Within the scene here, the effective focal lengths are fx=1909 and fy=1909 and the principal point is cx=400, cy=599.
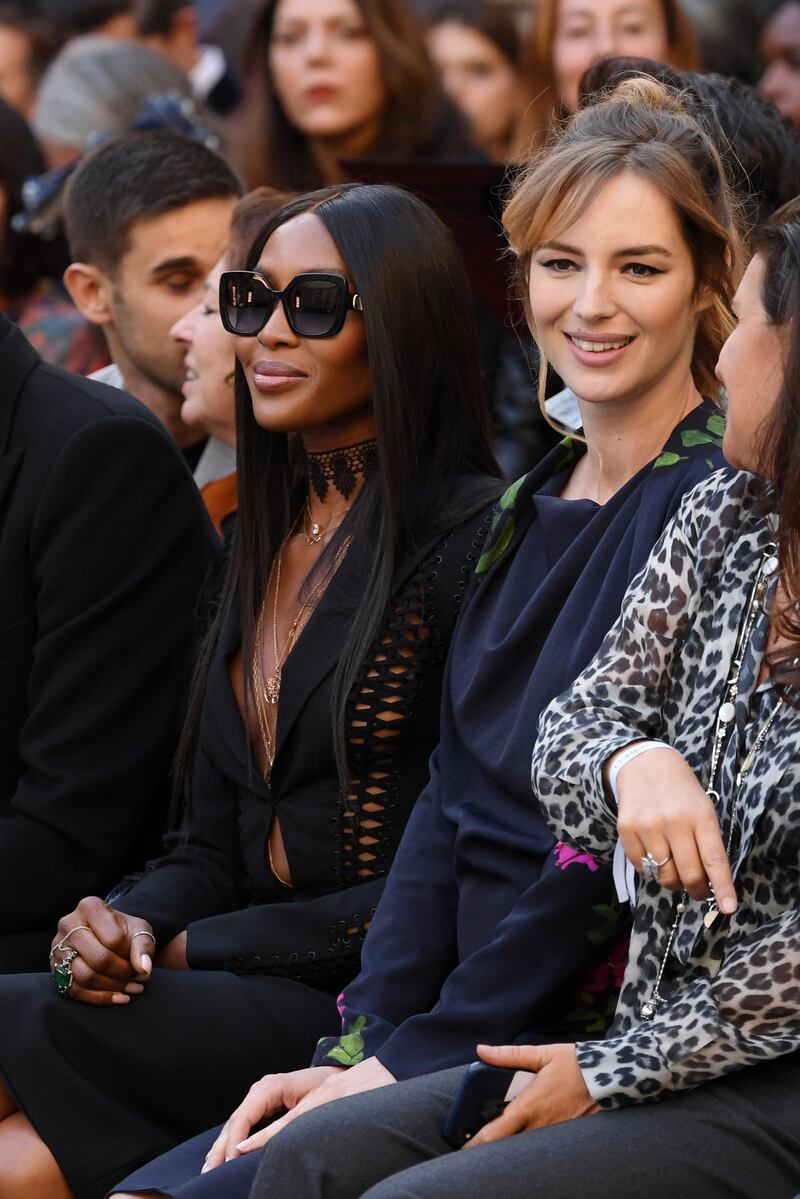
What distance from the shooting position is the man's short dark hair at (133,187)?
14.5ft

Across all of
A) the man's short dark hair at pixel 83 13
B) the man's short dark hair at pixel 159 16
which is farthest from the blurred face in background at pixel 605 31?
the man's short dark hair at pixel 83 13

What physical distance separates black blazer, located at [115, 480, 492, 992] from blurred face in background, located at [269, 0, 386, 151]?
2.56 m

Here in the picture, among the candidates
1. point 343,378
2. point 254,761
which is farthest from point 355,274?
point 254,761

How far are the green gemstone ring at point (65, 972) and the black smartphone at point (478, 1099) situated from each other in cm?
79

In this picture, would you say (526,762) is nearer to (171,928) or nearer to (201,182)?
(171,928)

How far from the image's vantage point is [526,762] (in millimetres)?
2668

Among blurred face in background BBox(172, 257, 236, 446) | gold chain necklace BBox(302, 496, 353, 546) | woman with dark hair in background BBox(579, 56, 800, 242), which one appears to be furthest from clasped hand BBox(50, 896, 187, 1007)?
woman with dark hair in background BBox(579, 56, 800, 242)

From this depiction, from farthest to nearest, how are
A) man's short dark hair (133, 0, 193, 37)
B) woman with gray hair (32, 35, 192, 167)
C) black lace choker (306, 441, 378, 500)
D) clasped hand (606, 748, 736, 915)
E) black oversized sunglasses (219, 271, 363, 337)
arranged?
man's short dark hair (133, 0, 193, 37) < woman with gray hair (32, 35, 192, 167) < black lace choker (306, 441, 378, 500) < black oversized sunglasses (219, 271, 363, 337) < clasped hand (606, 748, 736, 915)

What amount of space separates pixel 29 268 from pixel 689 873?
3.82 meters

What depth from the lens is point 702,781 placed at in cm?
231

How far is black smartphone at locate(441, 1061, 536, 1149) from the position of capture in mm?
2295

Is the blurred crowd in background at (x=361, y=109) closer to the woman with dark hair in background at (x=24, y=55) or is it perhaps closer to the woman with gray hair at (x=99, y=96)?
the woman with gray hair at (x=99, y=96)

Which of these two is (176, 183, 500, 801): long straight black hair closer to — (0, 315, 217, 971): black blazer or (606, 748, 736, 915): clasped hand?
(0, 315, 217, 971): black blazer

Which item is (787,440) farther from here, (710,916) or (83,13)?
(83,13)
